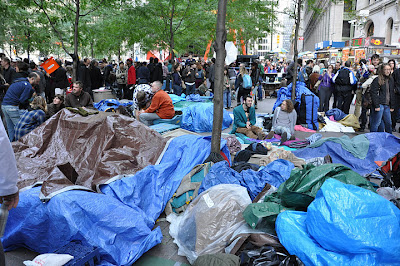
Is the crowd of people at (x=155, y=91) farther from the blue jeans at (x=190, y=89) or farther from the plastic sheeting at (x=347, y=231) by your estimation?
the plastic sheeting at (x=347, y=231)

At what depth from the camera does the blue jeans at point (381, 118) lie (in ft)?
27.8

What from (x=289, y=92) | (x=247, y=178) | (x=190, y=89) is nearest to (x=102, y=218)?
(x=247, y=178)

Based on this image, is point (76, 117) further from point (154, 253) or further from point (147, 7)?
→ point (147, 7)

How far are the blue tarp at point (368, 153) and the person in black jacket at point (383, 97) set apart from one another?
1959mm

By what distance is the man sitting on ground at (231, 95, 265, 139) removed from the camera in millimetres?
8000

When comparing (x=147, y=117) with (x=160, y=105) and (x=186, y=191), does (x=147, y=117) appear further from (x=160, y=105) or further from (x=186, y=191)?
(x=186, y=191)

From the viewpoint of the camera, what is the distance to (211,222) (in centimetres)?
367

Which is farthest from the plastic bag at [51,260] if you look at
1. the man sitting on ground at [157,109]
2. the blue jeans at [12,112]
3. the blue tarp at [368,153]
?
the man sitting on ground at [157,109]

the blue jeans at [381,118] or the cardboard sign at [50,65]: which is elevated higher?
the cardboard sign at [50,65]

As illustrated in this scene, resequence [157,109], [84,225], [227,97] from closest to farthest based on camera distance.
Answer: [84,225], [157,109], [227,97]

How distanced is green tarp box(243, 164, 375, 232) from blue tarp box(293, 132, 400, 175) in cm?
263

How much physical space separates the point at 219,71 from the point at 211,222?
2339 mm

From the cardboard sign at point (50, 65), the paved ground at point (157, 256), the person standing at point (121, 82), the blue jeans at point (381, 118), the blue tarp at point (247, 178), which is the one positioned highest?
the cardboard sign at point (50, 65)

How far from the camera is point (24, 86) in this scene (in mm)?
7520
